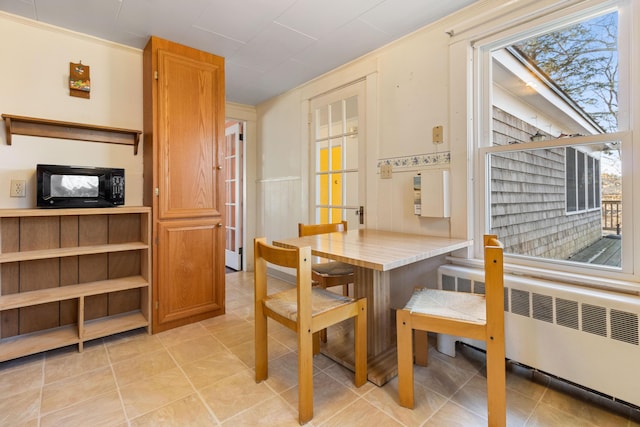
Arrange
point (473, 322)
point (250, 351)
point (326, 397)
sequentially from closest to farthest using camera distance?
point (473, 322) → point (326, 397) → point (250, 351)

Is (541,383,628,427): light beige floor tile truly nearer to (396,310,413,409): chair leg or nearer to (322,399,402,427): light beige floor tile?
(396,310,413,409): chair leg

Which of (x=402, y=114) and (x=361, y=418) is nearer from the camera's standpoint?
(x=361, y=418)

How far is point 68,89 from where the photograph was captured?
229cm

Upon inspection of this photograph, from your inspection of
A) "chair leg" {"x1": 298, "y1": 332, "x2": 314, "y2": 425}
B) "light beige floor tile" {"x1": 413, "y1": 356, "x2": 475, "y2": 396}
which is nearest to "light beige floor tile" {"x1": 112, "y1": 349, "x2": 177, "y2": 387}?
"chair leg" {"x1": 298, "y1": 332, "x2": 314, "y2": 425}

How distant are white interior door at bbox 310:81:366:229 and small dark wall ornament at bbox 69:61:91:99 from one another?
195cm

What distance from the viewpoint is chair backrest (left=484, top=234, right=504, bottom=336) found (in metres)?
1.25

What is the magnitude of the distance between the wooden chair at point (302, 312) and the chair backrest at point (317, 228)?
63cm

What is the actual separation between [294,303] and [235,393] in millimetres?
574

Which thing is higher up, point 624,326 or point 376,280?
point 376,280

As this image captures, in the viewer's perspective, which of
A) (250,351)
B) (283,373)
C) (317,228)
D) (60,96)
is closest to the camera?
(283,373)

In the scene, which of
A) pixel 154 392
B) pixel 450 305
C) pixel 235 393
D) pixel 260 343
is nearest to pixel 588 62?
Result: pixel 450 305

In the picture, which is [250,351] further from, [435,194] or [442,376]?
[435,194]

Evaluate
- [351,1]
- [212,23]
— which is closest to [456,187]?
[351,1]

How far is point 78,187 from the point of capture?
2088mm
